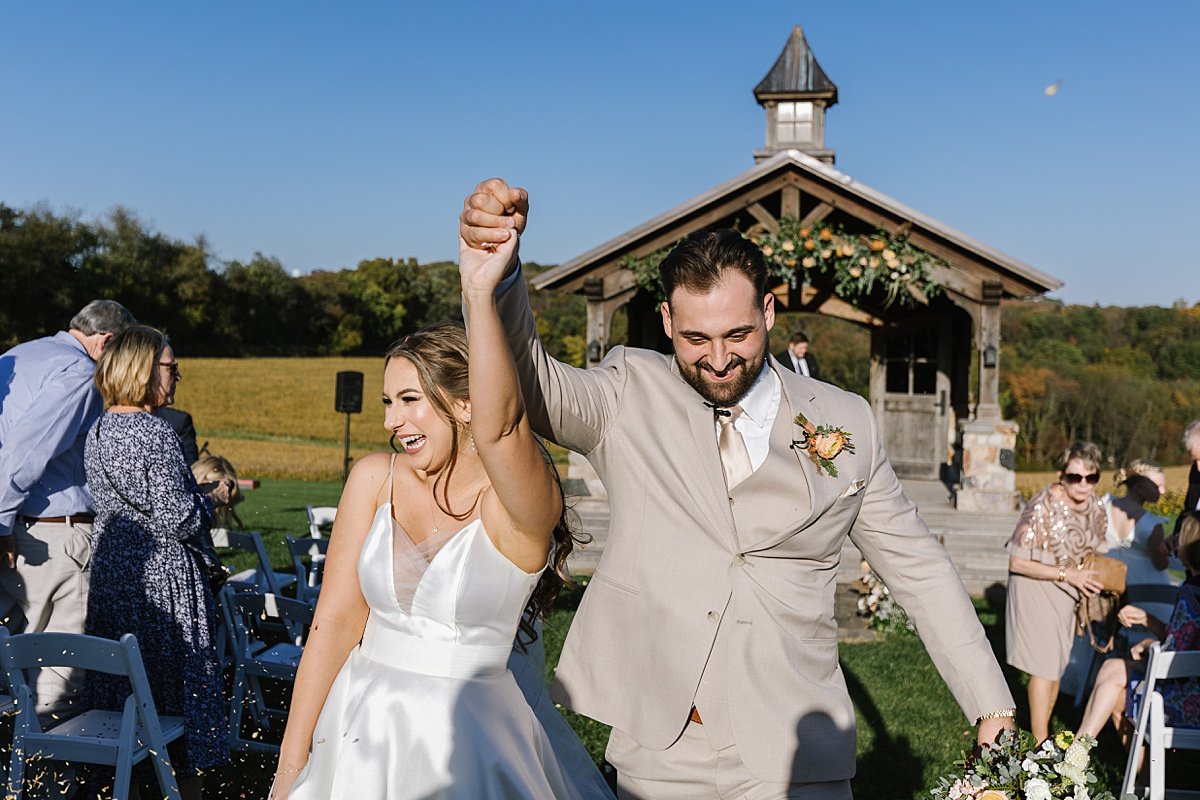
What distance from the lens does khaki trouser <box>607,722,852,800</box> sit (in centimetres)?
245

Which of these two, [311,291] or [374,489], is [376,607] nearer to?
[374,489]

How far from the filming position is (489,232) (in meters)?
1.69

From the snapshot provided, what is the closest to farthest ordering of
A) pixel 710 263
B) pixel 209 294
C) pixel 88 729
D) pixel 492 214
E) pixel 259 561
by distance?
pixel 492 214 → pixel 710 263 → pixel 88 729 → pixel 259 561 → pixel 209 294

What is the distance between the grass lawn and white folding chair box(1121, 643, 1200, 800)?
0.85 metres

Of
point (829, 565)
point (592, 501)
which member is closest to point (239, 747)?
point (829, 565)

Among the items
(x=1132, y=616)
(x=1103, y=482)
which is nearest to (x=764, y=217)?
(x=1132, y=616)

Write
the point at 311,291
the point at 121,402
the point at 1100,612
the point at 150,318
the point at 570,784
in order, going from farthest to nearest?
1. the point at 311,291
2. the point at 150,318
3. the point at 1100,612
4. the point at 121,402
5. the point at 570,784

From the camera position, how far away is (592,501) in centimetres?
1364

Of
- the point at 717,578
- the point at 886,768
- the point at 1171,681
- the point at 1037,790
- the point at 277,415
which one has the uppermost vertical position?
the point at 277,415

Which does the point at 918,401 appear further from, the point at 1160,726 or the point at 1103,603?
the point at 1160,726

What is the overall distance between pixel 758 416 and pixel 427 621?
100 centimetres

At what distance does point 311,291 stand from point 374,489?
6674 centimetres

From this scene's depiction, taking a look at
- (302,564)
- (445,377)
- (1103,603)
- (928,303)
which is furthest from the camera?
(928,303)

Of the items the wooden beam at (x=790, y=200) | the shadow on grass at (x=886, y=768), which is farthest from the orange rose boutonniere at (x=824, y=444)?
the wooden beam at (x=790, y=200)
